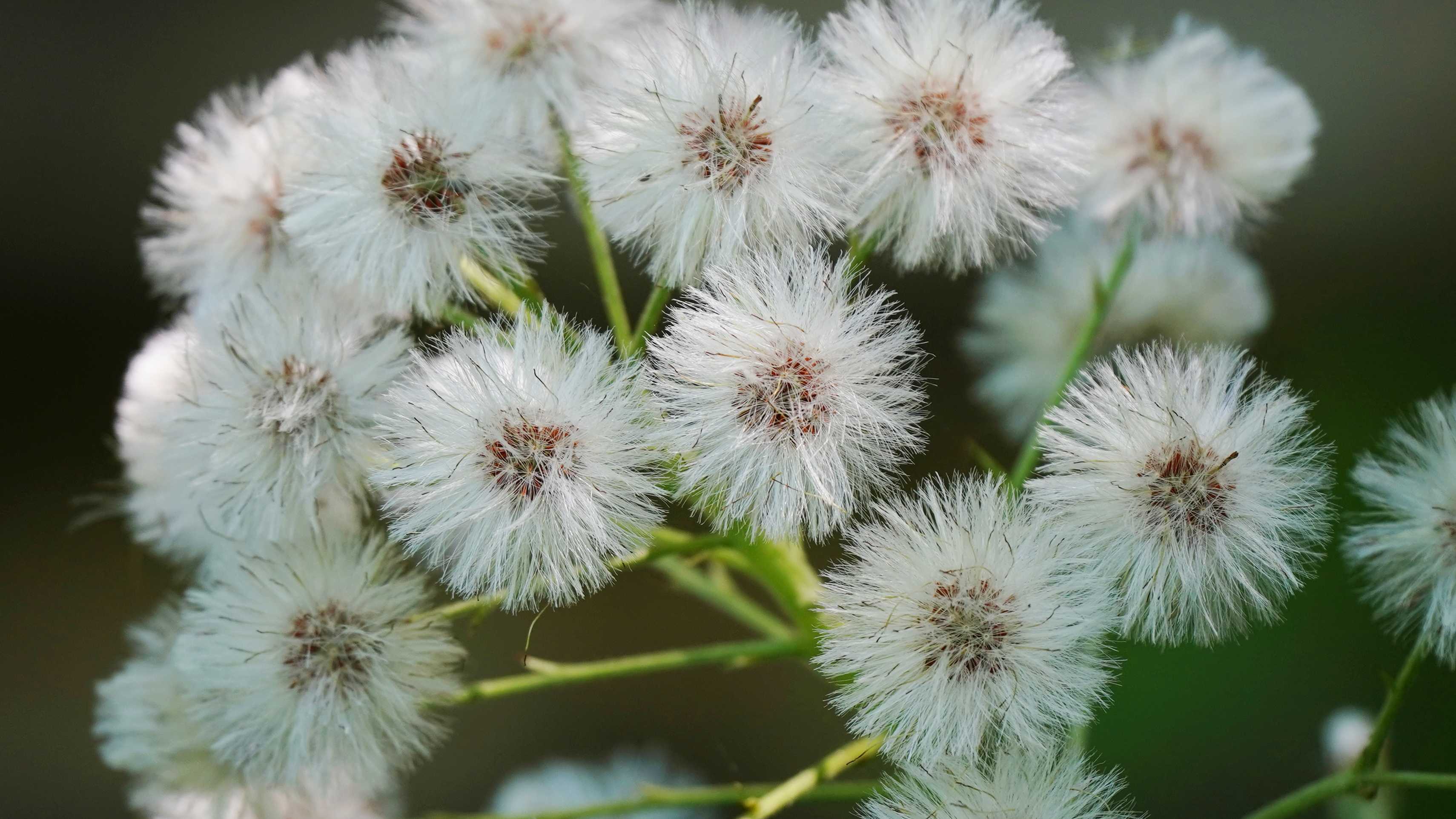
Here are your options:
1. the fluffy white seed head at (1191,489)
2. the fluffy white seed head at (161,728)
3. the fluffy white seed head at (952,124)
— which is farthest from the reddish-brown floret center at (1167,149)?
the fluffy white seed head at (161,728)

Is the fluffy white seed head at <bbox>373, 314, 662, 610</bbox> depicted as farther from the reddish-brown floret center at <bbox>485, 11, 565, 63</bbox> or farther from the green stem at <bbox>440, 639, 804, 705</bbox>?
the reddish-brown floret center at <bbox>485, 11, 565, 63</bbox>

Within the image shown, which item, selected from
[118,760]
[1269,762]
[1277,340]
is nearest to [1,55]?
[118,760]

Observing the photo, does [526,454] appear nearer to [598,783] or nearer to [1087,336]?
[1087,336]

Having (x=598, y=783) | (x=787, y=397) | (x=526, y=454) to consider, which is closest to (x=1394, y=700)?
(x=787, y=397)

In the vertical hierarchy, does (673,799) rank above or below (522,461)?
below

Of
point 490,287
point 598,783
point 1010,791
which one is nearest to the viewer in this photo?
point 1010,791

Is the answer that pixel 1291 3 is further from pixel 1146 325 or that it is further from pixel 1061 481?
pixel 1061 481

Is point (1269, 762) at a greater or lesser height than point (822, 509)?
lesser
